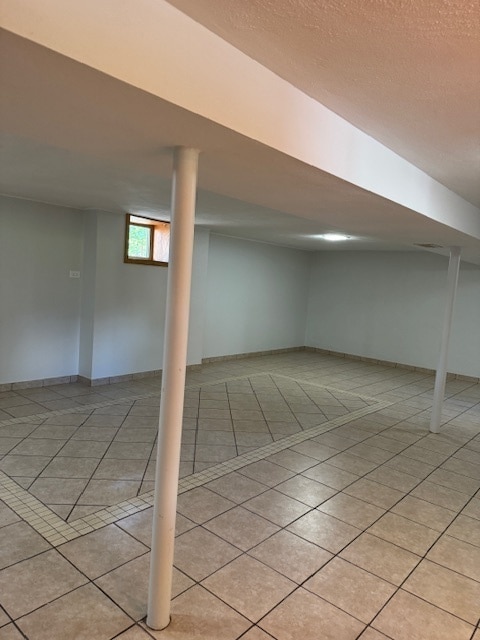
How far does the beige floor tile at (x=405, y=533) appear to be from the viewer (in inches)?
101

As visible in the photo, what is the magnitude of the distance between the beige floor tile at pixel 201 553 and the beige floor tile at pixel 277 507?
408 millimetres

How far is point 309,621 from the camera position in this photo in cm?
192

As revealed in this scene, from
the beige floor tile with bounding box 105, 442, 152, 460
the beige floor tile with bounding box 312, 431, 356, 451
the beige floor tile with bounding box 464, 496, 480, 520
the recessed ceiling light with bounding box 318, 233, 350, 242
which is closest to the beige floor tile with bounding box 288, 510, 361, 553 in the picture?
the beige floor tile with bounding box 464, 496, 480, 520

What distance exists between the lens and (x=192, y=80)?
1.30m

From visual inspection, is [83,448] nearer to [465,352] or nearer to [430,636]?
[430,636]

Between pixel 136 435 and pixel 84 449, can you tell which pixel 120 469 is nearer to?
pixel 84 449

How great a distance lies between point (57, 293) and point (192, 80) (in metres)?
4.53

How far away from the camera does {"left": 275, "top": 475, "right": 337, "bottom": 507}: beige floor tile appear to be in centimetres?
301

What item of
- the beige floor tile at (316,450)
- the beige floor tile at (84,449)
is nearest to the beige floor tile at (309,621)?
the beige floor tile at (316,450)

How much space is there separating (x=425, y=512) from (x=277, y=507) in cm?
104

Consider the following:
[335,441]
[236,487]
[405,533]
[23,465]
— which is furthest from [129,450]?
[405,533]

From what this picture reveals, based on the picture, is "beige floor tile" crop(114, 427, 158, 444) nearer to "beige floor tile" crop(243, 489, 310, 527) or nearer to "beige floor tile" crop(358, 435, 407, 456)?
"beige floor tile" crop(243, 489, 310, 527)

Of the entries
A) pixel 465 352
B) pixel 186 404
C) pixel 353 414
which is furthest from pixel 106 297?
pixel 465 352

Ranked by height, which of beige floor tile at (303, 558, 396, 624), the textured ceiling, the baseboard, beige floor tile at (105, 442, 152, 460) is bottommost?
beige floor tile at (303, 558, 396, 624)
